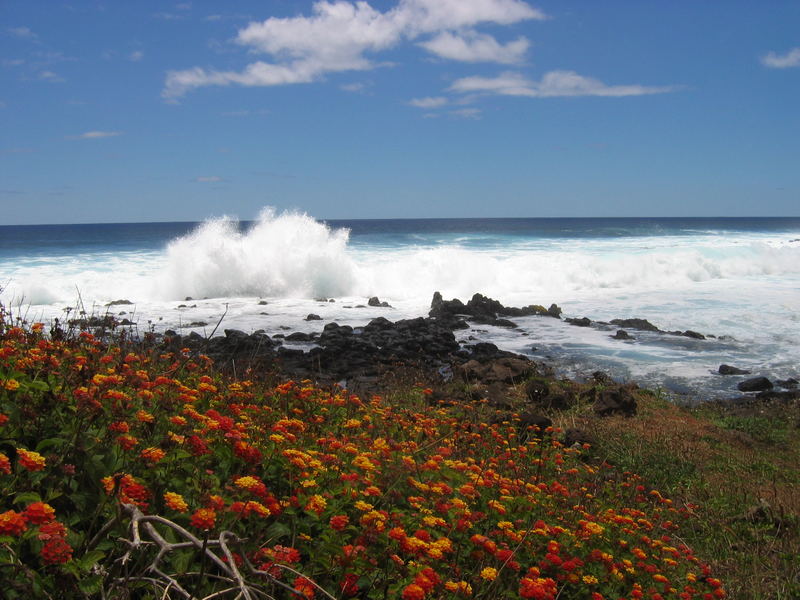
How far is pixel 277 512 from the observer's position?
264 centimetres

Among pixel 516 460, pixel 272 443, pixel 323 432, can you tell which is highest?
pixel 272 443

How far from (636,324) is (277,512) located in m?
18.2

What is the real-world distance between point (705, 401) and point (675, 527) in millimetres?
6800

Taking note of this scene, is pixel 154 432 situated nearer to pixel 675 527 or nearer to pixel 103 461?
pixel 103 461

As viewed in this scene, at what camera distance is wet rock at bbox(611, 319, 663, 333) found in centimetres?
1873

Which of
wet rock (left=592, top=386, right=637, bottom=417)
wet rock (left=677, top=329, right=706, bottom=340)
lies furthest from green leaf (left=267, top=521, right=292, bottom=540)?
wet rock (left=677, top=329, right=706, bottom=340)

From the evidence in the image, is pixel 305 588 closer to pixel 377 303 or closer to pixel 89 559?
pixel 89 559

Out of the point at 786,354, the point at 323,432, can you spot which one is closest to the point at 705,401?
the point at 786,354

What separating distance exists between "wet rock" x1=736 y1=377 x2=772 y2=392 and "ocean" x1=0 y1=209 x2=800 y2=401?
9.5 inches

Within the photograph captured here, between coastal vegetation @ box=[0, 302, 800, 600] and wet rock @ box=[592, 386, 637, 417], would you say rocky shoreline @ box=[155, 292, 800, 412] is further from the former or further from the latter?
coastal vegetation @ box=[0, 302, 800, 600]

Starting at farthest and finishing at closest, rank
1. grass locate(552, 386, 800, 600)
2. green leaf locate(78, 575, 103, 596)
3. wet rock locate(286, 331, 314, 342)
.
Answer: wet rock locate(286, 331, 314, 342) → grass locate(552, 386, 800, 600) → green leaf locate(78, 575, 103, 596)

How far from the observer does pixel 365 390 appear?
10.9 metres

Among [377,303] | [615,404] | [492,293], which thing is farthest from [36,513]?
[492,293]

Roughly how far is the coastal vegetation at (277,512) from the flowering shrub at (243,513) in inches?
0.5
